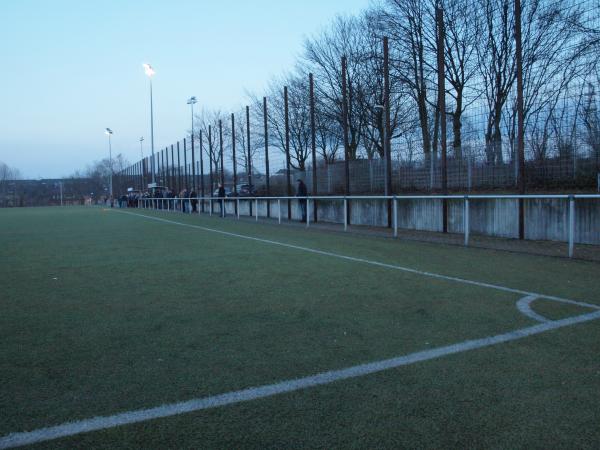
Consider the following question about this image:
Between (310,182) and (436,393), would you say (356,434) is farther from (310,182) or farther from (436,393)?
(310,182)

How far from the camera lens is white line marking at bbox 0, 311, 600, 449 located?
2525 millimetres

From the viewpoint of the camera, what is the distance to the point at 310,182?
74.1ft

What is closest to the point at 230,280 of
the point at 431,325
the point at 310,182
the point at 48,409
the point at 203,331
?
the point at 203,331

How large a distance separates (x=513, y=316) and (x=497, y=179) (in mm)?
9753

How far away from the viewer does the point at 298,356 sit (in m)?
3.67

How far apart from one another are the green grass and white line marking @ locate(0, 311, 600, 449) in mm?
83

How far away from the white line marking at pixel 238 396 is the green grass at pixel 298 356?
83 millimetres

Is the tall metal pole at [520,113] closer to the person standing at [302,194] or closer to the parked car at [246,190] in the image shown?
the person standing at [302,194]

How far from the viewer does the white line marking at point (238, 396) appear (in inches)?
99.4

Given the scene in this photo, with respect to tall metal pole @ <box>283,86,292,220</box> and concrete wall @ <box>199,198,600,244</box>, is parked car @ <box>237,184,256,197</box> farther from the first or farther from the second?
concrete wall @ <box>199,198,600,244</box>

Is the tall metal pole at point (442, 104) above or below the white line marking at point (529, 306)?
above

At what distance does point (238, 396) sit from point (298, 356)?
2.59 ft

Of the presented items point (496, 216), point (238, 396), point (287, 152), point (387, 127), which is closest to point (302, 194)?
point (287, 152)

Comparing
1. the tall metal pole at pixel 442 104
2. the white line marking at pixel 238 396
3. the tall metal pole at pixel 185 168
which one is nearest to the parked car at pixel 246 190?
the tall metal pole at pixel 185 168
